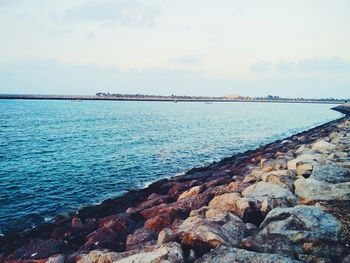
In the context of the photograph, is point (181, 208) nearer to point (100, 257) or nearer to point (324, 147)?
point (100, 257)

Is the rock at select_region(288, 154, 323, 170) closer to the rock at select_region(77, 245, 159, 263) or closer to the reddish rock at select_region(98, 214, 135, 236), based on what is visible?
the reddish rock at select_region(98, 214, 135, 236)

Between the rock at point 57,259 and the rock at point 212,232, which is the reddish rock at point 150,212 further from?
the rock at point 57,259

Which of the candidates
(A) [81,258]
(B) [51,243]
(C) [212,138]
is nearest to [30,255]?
(B) [51,243]

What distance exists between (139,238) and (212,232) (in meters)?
2.05

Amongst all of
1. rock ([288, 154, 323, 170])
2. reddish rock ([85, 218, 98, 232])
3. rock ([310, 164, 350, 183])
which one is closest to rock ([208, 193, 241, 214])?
rock ([310, 164, 350, 183])

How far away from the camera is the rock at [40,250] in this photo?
7.45 metres

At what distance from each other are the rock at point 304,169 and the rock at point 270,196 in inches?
89.8

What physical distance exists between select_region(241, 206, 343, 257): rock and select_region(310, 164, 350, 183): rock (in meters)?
3.00

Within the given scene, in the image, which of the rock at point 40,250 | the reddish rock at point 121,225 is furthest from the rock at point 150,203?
the rock at point 40,250

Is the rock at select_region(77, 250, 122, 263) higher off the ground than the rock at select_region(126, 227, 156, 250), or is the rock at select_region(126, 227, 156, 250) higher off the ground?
the rock at select_region(77, 250, 122, 263)

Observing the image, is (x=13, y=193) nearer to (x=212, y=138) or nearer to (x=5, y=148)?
(x=5, y=148)

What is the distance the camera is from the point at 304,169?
10.8 meters

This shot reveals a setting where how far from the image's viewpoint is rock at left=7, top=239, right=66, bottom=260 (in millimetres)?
7449

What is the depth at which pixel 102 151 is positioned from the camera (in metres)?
23.4
